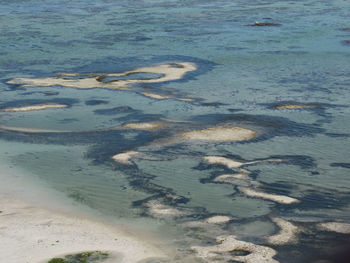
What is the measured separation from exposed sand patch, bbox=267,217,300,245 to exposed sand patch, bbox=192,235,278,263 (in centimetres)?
23

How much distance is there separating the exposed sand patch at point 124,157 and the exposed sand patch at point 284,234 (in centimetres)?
262

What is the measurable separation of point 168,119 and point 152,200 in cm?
342

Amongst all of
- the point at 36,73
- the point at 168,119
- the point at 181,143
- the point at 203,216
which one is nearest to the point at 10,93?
the point at 36,73

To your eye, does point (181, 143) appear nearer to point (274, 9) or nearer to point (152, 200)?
point (152, 200)

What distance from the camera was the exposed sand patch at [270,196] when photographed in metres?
7.21

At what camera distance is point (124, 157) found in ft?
28.7

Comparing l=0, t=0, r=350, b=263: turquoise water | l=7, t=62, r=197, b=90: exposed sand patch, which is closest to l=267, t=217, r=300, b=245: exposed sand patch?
l=0, t=0, r=350, b=263: turquoise water

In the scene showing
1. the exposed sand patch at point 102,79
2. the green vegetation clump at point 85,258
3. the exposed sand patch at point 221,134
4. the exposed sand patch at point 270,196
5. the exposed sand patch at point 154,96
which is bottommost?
the exposed sand patch at point 270,196

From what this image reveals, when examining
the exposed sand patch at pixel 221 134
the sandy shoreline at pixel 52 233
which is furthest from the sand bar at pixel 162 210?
the exposed sand patch at pixel 221 134

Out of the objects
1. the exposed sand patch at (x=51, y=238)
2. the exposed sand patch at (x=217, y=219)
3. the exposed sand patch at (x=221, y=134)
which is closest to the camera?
the exposed sand patch at (x=51, y=238)

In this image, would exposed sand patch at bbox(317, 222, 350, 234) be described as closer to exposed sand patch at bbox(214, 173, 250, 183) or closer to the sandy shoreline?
exposed sand patch at bbox(214, 173, 250, 183)

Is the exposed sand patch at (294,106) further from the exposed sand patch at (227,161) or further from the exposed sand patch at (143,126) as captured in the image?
the exposed sand patch at (227,161)

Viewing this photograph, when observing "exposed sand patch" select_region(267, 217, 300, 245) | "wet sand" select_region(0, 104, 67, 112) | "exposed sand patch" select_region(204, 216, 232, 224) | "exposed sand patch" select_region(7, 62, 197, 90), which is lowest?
"exposed sand patch" select_region(267, 217, 300, 245)

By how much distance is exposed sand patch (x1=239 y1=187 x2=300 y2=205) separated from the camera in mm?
7207
